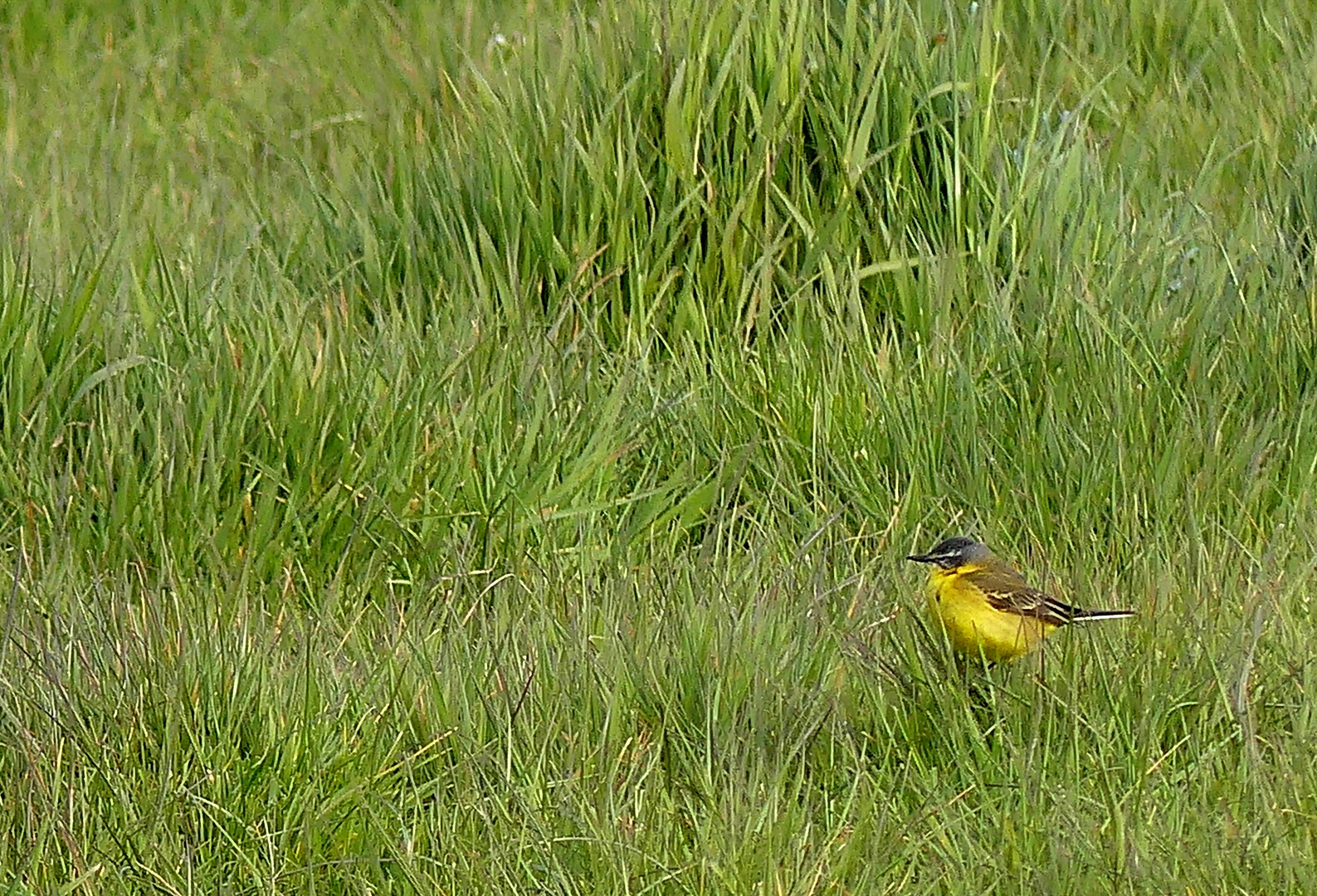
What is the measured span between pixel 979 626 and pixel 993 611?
0.03 m

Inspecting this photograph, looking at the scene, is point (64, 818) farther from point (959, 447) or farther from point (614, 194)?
point (614, 194)

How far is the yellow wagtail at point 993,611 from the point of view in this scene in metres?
3.04

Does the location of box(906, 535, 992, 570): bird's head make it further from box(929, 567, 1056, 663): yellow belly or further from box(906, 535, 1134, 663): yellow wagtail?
box(929, 567, 1056, 663): yellow belly

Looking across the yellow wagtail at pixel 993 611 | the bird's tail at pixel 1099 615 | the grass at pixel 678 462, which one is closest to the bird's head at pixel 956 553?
the yellow wagtail at pixel 993 611

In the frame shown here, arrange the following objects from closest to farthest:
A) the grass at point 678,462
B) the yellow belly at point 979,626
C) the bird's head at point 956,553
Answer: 1. the grass at point 678,462
2. the yellow belly at point 979,626
3. the bird's head at point 956,553

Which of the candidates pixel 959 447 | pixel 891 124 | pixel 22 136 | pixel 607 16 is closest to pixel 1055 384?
pixel 959 447

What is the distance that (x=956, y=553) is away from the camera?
3.33 meters

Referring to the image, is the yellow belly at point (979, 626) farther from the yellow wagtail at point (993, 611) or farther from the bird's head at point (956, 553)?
the bird's head at point (956, 553)

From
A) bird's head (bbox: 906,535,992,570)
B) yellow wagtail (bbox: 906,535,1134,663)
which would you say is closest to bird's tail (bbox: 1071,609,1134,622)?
yellow wagtail (bbox: 906,535,1134,663)

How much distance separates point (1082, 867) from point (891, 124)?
97.4 inches

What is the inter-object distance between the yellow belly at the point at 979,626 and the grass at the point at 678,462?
0.17ft

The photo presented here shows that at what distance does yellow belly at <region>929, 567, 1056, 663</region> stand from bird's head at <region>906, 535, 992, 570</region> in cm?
18

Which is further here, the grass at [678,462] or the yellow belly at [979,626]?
the yellow belly at [979,626]

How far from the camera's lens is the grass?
2.70m
